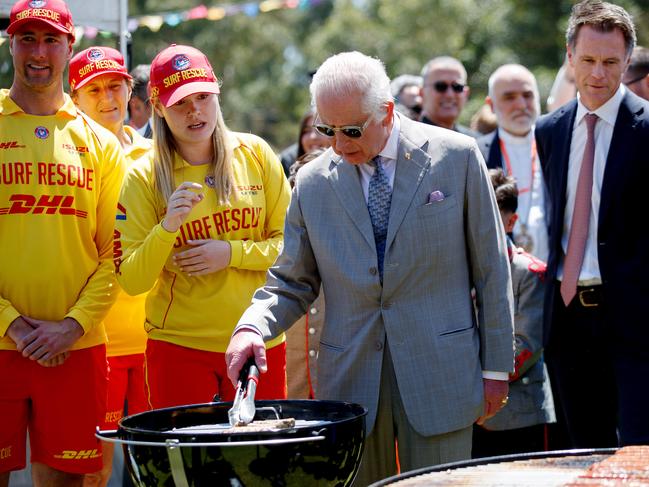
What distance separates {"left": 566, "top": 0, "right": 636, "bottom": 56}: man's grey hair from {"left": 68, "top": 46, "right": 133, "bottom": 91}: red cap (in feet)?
7.65

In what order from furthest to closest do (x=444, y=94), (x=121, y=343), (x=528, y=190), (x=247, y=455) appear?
(x=444, y=94)
(x=528, y=190)
(x=121, y=343)
(x=247, y=455)

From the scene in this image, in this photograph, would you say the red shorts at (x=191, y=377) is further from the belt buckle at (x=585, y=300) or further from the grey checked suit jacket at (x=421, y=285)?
the belt buckle at (x=585, y=300)

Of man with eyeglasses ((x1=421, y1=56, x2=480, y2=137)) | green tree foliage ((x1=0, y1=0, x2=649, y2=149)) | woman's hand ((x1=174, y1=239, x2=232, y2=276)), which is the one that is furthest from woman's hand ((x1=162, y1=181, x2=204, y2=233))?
green tree foliage ((x1=0, y1=0, x2=649, y2=149))

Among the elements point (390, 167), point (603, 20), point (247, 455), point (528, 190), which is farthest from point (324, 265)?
point (528, 190)

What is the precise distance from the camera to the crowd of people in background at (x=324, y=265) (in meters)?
4.02

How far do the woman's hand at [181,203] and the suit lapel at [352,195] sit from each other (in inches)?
24.4

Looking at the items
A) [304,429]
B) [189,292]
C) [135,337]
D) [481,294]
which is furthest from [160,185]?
[304,429]

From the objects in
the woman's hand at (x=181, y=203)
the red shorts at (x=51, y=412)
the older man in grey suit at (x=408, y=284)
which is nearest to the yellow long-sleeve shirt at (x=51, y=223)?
the red shorts at (x=51, y=412)

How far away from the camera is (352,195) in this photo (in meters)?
4.06

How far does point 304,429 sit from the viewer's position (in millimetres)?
3189

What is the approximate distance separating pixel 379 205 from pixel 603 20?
173 cm

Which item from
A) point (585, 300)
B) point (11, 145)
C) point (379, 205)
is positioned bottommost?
point (585, 300)

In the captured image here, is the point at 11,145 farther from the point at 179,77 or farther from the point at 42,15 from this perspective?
the point at 179,77

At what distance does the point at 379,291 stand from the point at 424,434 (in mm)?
526
